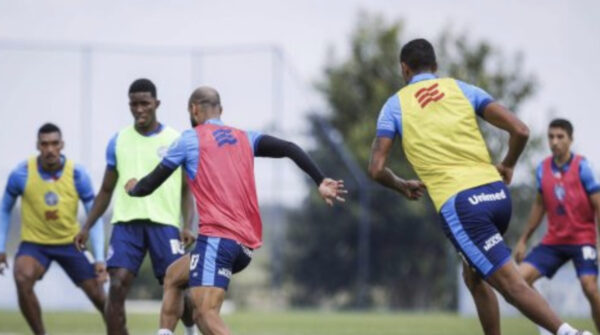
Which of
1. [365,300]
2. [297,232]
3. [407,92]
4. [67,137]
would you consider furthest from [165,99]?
[407,92]

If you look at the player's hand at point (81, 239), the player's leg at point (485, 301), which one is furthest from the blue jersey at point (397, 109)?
the player's hand at point (81, 239)

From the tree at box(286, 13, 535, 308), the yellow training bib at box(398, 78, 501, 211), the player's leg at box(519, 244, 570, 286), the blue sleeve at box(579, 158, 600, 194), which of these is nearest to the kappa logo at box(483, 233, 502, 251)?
the yellow training bib at box(398, 78, 501, 211)

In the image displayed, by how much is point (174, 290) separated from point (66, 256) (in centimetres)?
373

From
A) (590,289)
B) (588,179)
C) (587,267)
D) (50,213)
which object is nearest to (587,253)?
(587,267)

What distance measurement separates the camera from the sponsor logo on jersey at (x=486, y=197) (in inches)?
318

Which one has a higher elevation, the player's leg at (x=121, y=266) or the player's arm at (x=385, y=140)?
the player's arm at (x=385, y=140)

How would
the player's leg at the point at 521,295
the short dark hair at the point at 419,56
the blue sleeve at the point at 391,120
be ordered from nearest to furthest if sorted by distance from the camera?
the player's leg at the point at 521,295 < the blue sleeve at the point at 391,120 < the short dark hair at the point at 419,56

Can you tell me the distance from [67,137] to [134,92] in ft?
59.7

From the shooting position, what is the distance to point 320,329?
57.8ft

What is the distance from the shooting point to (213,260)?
26.7ft

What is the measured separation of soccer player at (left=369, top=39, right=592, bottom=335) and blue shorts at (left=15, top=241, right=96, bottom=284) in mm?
4898

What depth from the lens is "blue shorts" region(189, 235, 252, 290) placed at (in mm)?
8133

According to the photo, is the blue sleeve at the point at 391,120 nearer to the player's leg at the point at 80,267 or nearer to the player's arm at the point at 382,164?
the player's arm at the point at 382,164

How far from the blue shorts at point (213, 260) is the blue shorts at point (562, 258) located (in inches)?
215
